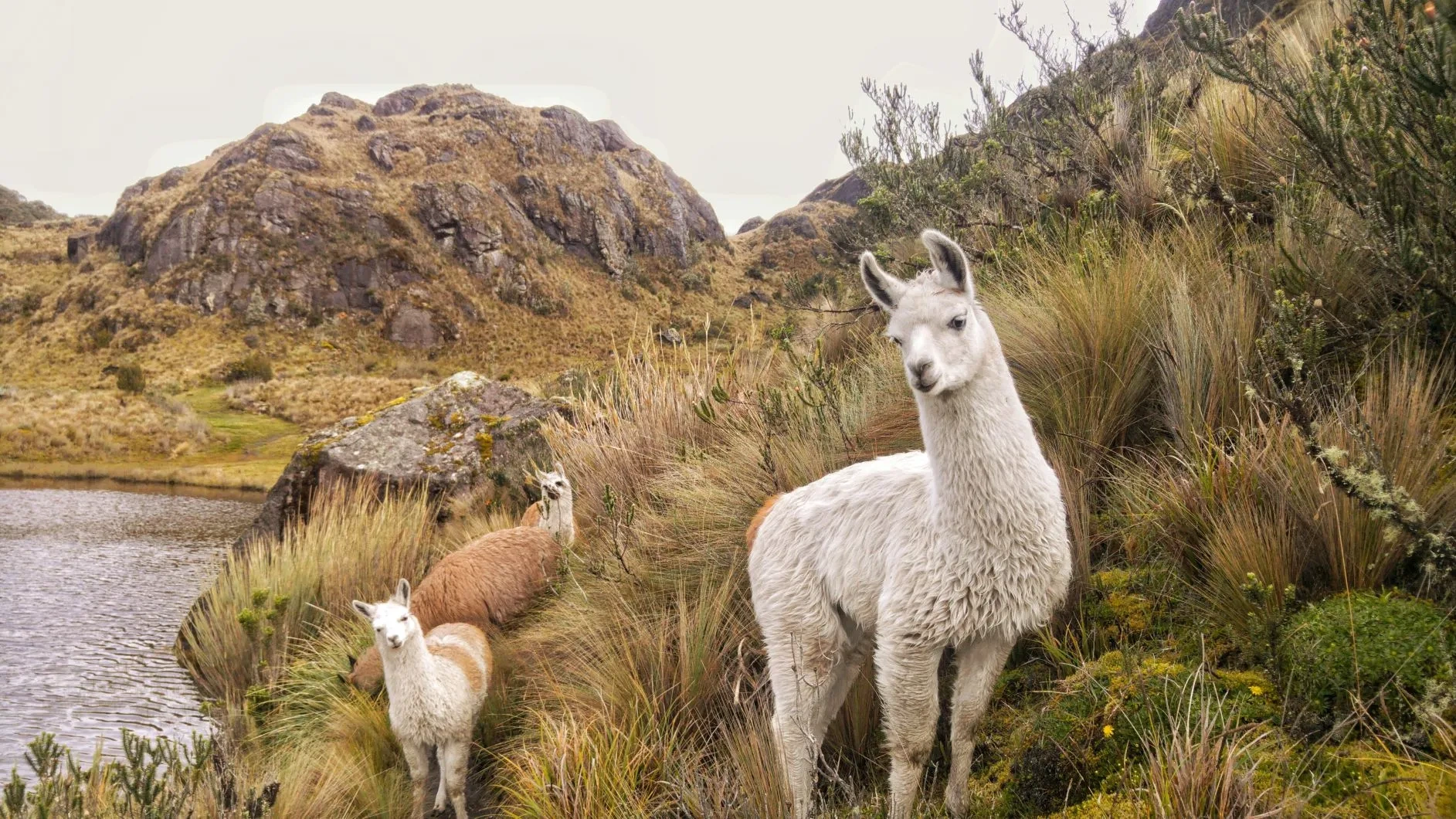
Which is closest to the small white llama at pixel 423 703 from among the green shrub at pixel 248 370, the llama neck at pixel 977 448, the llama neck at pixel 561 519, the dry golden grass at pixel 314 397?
the llama neck at pixel 561 519

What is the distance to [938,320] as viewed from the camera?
8.25ft

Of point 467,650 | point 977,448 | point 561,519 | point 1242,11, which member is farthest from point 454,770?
point 1242,11

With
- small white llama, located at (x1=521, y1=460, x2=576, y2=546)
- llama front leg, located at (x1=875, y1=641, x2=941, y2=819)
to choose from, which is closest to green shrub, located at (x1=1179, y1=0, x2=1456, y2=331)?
llama front leg, located at (x1=875, y1=641, x2=941, y2=819)

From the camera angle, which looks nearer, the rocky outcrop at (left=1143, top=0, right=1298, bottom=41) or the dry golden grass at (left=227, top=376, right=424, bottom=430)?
the rocky outcrop at (left=1143, top=0, right=1298, bottom=41)

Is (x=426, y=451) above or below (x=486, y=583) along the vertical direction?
above

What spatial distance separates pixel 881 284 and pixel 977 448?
0.62 m

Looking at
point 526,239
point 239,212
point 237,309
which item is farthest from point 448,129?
point 237,309

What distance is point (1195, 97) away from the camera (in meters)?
7.82

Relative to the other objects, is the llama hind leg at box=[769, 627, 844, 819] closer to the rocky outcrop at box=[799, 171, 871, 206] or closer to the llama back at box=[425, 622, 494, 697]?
the llama back at box=[425, 622, 494, 697]

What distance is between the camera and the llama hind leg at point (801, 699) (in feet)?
9.33

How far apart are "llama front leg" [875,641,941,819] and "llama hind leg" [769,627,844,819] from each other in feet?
1.02

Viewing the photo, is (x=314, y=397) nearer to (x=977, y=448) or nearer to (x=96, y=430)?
(x=96, y=430)

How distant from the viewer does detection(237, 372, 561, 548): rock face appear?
393 inches

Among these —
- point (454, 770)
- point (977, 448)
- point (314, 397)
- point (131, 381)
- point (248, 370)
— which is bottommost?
point (454, 770)
